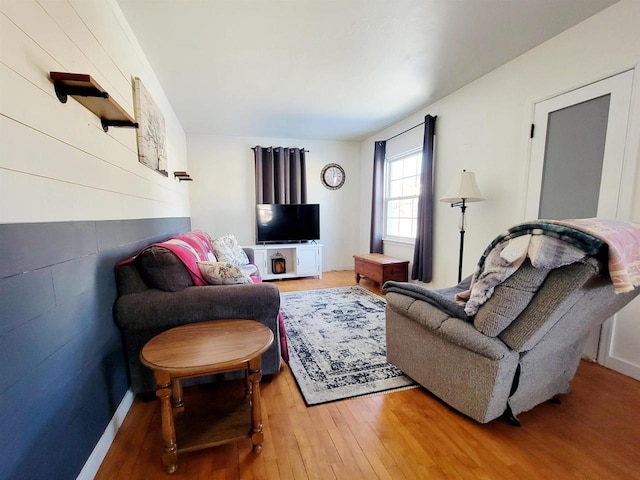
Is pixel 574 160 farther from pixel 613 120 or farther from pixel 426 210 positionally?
pixel 426 210

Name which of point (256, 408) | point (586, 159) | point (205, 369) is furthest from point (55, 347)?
point (586, 159)

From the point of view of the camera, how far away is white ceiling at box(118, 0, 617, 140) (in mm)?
1798

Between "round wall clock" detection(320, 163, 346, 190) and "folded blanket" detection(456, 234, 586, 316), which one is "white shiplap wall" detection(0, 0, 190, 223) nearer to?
"folded blanket" detection(456, 234, 586, 316)

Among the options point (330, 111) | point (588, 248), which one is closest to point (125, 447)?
point (588, 248)

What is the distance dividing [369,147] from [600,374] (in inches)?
164

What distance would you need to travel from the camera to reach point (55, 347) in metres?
1.00

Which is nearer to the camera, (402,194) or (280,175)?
(402,194)

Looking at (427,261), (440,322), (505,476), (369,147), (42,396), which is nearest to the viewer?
(42,396)

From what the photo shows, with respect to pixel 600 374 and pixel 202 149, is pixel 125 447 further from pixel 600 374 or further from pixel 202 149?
pixel 202 149

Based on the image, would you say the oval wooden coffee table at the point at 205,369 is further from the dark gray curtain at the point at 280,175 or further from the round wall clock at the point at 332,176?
the round wall clock at the point at 332,176

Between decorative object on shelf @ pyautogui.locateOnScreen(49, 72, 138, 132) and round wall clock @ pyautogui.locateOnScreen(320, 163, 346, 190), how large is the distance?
12.6ft

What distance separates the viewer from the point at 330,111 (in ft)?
11.8

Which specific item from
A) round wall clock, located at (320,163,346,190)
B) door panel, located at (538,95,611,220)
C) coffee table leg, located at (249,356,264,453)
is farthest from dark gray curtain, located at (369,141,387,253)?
coffee table leg, located at (249,356,264,453)

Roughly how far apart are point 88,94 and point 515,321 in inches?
82.6
